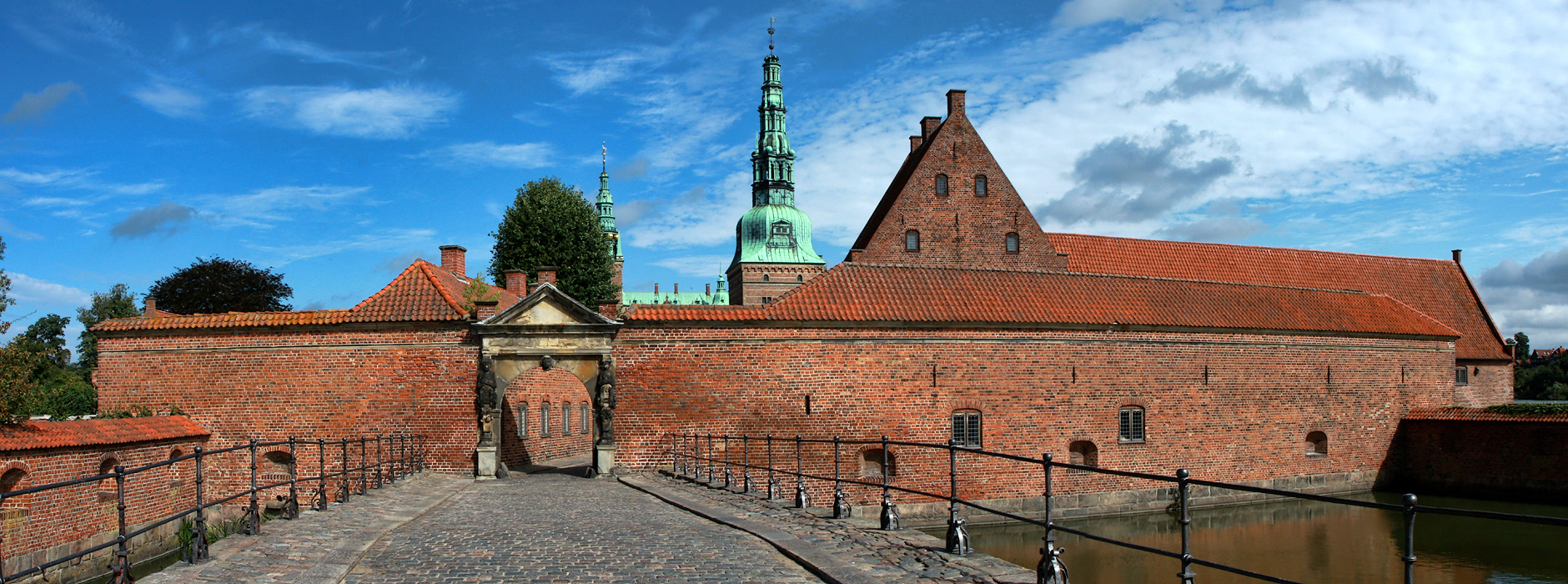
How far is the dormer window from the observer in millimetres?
59250

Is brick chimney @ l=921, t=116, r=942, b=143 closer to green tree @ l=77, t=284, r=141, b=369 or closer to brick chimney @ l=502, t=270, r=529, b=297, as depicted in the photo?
brick chimney @ l=502, t=270, r=529, b=297

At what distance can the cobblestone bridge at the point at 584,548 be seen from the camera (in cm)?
742

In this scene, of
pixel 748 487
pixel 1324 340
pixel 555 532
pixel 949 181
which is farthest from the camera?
pixel 949 181

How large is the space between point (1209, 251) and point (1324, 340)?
823 cm

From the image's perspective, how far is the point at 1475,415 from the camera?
2391 centimetres

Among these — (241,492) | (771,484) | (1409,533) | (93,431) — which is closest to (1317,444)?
(771,484)

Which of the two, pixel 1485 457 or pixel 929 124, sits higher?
pixel 929 124

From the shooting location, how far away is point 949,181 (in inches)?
1089

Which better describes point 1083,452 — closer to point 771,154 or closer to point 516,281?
point 516,281

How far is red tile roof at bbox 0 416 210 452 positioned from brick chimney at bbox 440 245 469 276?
917 cm

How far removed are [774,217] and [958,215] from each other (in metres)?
32.2

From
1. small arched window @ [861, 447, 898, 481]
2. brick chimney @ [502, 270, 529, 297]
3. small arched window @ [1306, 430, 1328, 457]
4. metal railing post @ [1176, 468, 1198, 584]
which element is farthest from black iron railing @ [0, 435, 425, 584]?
small arched window @ [1306, 430, 1328, 457]

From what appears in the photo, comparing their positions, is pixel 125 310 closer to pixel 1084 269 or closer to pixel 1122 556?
pixel 1084 269

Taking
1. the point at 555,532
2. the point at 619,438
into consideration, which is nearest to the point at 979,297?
the point at 619,438
